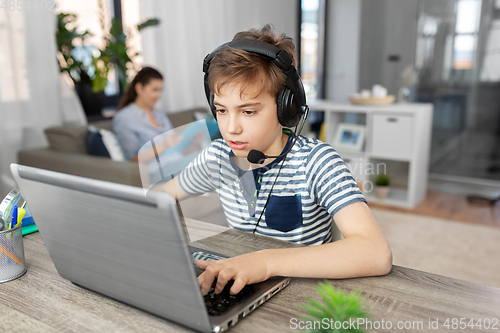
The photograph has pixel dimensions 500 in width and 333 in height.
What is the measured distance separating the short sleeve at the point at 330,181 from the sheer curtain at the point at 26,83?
6.40 ft

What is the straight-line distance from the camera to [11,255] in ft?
2.38

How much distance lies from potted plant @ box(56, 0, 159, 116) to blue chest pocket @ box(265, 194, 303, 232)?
6.80ft

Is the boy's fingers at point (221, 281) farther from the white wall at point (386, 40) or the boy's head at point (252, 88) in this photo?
the white wall at point (386, 40)

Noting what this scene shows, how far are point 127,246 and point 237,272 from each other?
19 cm

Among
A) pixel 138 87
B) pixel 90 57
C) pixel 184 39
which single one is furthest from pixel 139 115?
pixel 184 39

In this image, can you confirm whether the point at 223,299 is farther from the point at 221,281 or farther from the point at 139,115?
the point at 139,115

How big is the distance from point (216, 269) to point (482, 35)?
3832 millimetres

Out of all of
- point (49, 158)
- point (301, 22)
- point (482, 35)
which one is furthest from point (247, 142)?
point (301, 22)

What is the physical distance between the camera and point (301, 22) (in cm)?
493

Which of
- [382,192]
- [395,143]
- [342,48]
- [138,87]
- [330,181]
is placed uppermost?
[342,48]

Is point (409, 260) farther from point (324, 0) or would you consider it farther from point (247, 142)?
point (324, 0)

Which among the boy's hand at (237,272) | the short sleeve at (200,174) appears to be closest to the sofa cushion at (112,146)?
the short sleeve at (200,174)

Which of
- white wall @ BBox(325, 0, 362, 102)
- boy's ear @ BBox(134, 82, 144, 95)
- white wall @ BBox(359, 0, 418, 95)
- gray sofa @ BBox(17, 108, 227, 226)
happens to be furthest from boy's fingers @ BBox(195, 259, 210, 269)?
white wall @ BBox(325, 0, 362, 102)

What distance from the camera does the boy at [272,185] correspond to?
0.69 m
